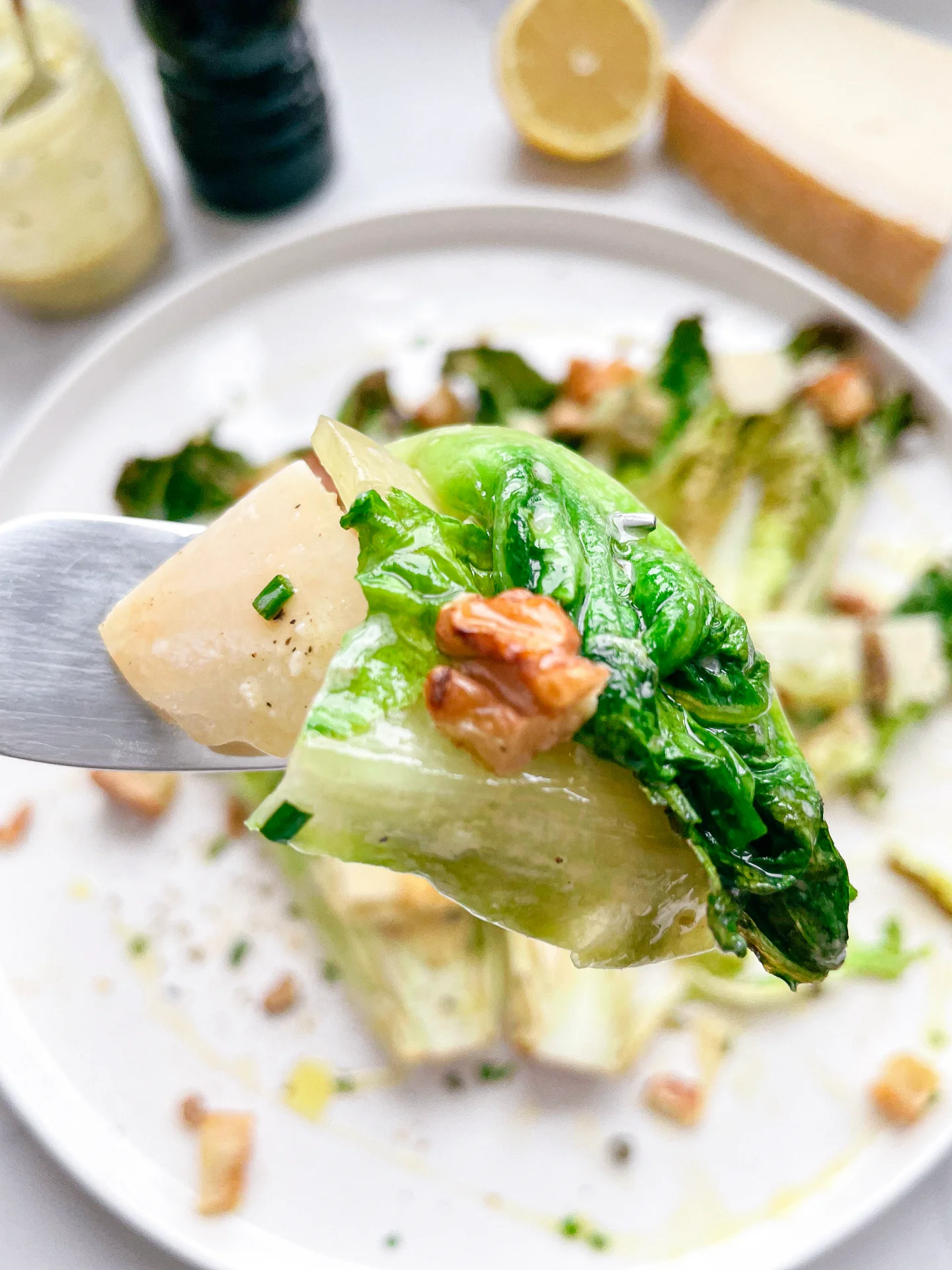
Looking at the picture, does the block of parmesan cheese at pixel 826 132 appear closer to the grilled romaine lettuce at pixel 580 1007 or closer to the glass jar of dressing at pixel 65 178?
the glass jar of dressing at pixel 65 178

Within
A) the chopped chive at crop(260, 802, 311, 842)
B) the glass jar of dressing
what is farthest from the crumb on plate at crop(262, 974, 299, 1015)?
the glass jar of dressing

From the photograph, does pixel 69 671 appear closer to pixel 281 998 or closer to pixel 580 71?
pixel 281 998

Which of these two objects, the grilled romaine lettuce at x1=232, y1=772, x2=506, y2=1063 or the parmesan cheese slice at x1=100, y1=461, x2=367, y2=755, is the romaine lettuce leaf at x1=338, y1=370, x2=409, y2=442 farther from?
the parmesan cheese slice at x1=100, y1=461, x2=367, y2=755

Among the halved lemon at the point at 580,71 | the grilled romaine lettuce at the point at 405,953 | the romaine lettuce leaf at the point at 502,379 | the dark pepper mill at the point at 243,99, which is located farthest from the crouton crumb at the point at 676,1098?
the dark pepper mill at the point at 243,99

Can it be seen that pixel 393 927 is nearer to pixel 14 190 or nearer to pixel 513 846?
pixel 513 846

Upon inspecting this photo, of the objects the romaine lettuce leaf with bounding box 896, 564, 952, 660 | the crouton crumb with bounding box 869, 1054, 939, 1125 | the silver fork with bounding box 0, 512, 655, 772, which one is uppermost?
the silver fork with bounding box 0, 512, 655, 772
